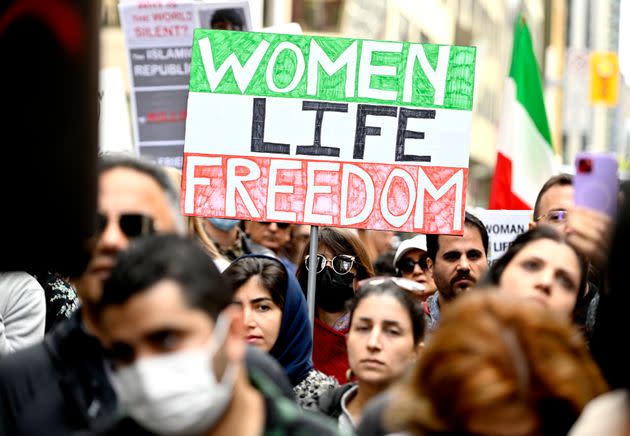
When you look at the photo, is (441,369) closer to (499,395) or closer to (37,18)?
(499,395)

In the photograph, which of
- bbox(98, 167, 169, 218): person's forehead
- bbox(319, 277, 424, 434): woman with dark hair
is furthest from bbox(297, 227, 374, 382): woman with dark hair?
bbox(98, 167, 169, 218): person's forehead

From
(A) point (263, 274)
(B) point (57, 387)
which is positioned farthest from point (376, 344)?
(B) point (57, 387)

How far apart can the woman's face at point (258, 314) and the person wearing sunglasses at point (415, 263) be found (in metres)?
2.16

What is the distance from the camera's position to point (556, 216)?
7.83 metres

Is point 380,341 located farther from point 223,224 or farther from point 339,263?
point 223,224

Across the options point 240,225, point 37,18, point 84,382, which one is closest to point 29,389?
point 84,382

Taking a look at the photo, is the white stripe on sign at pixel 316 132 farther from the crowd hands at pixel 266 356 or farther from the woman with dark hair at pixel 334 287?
the crowd hands at pixel 266 356

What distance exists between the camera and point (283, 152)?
7.29 meters

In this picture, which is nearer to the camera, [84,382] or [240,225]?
[84,382]

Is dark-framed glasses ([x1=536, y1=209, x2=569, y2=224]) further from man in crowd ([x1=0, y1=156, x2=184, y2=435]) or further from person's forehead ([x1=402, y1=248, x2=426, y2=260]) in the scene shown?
man in crowd ([x1=0, y1=156, x2=184, y2=435])

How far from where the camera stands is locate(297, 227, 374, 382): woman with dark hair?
24.4 ft

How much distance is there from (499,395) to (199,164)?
157 inches

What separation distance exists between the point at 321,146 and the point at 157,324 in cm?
373

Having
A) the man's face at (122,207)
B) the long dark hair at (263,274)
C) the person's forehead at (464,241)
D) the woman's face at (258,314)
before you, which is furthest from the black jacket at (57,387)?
the person's forehead at (464,241)
